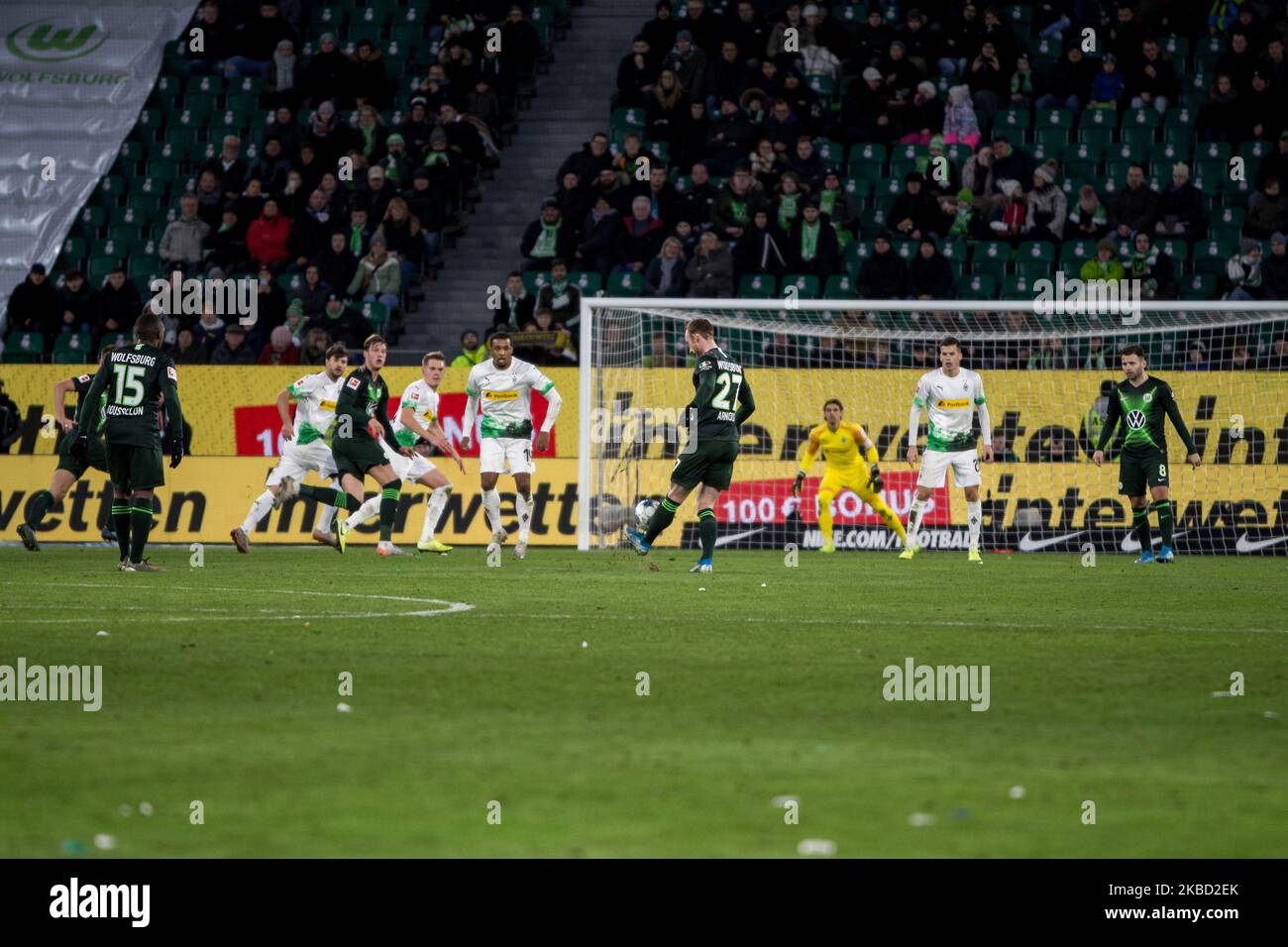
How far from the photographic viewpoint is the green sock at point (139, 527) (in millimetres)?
16172

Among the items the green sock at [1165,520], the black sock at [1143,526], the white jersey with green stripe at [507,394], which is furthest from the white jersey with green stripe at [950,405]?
the white jersey with green stripe at [507,394]

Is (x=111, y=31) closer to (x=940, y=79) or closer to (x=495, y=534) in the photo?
(x=940, y=79)

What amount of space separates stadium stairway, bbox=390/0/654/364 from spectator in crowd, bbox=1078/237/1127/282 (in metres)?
8.25

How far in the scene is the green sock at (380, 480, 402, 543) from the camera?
65.3 feet

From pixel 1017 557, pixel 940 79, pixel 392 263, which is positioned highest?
pixel 940 79

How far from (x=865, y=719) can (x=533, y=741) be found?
4.62 ft

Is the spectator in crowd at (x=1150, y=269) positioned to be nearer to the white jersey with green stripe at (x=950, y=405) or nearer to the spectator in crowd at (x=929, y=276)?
the spectator in crowd at (x=929, y=276)

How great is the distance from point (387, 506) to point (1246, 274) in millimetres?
11608

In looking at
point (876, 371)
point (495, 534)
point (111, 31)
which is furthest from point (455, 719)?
point (111, 31)

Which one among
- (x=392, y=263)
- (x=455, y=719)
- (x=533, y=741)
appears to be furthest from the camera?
(x=392, y=263)

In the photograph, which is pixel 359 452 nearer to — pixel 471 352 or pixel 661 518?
pixel 661 518

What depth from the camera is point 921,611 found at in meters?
12.3

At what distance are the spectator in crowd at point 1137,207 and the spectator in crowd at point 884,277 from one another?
3.02 metres

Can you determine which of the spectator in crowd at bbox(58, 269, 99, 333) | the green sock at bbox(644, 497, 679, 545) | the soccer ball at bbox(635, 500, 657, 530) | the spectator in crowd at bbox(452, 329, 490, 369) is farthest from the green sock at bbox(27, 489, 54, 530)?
the green sock at bbox(644, 497, 679, 545)
